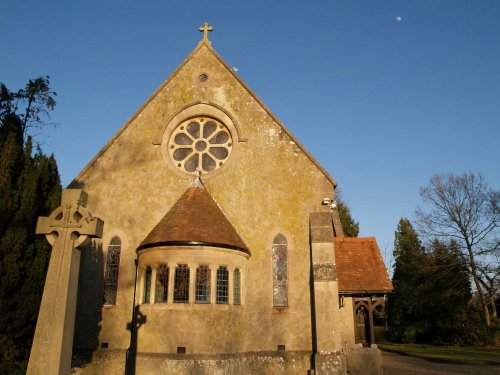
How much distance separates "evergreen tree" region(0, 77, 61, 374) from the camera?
495 inches

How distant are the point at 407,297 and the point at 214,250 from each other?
107 ft


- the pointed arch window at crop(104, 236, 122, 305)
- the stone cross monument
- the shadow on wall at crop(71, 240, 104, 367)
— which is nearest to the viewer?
the stone cross monument

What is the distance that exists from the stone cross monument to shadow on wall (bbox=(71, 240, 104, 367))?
884 centimetres

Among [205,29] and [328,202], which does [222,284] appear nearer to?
[328,202]

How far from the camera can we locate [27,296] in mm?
12945

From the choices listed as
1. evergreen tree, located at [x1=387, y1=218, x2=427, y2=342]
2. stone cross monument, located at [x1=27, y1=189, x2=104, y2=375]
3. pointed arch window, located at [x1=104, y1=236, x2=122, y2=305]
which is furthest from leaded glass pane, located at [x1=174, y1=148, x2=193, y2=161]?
evergreen tree, located at [x1=387, y1=218, x2=427, y2=342]

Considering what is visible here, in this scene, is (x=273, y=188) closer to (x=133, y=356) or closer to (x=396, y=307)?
(x=133, y=356)

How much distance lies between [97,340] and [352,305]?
32.1 feet

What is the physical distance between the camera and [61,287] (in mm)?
8125

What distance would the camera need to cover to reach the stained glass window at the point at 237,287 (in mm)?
15930

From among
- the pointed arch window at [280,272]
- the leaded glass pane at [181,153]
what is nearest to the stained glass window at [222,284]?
the pointed arch window at [280,272]

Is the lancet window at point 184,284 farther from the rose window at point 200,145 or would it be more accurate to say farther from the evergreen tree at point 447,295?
the evergreen tree at point 447,295

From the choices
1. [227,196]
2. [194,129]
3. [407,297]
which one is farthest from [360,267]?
[407,297]

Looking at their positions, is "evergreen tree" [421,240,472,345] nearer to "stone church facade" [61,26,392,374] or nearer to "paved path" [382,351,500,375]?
"paved path" [382,351,500,375]
